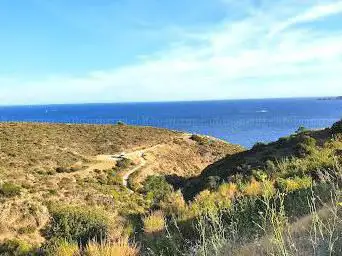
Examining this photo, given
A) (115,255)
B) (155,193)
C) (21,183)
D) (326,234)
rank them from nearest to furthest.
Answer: (326,234), (115,255), (21,183), (155,193)

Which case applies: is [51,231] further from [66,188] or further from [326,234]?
[326,234]

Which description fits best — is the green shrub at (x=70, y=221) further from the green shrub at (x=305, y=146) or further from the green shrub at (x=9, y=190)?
the green shrub at (x=305, y=146)

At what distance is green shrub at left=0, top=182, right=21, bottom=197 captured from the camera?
3416 centimetres

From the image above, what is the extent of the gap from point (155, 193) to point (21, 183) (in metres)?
12.1

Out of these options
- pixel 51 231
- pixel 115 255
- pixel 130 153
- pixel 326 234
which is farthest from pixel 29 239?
pixel 130 153

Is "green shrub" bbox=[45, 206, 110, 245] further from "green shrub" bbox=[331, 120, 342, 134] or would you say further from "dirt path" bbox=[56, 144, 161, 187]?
"green shrub" bbox=[331, 120, 342, 134]

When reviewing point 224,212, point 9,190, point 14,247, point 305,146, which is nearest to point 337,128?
point 305,146

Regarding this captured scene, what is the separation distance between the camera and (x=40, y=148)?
53.8m

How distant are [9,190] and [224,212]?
88.3 ft

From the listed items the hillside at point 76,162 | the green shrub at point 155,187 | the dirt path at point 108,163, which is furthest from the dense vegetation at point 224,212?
the dirt path at point 108,163

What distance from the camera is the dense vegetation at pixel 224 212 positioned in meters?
6.87

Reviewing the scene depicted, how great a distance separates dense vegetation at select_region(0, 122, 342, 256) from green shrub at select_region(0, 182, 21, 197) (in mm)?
70

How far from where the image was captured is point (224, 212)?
1150 cm

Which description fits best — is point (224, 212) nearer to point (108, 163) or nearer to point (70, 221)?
point (70, 221)
